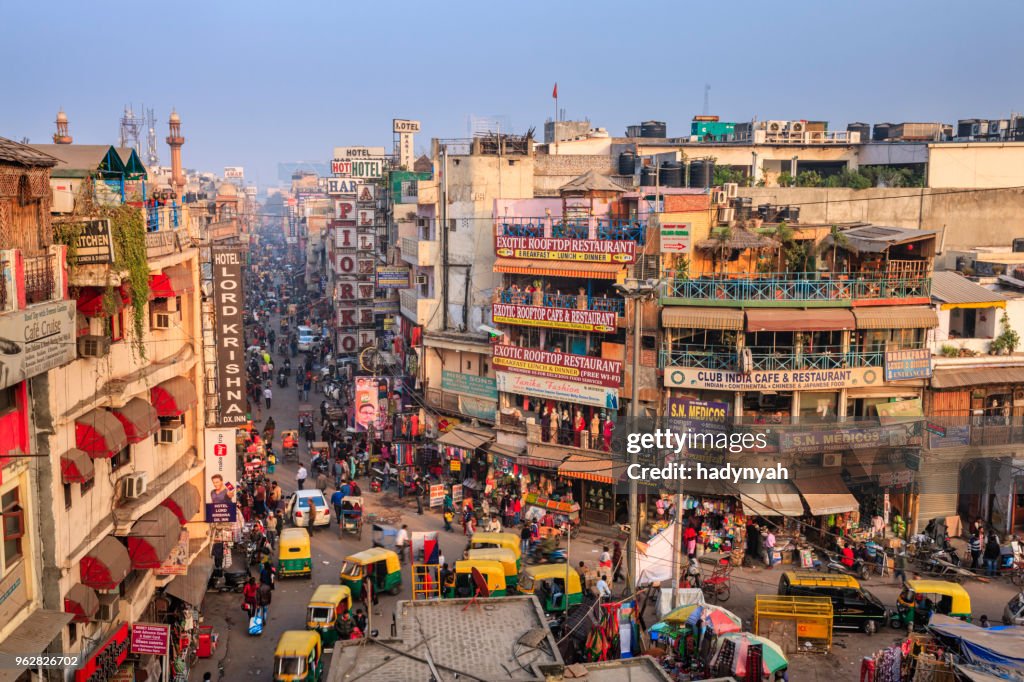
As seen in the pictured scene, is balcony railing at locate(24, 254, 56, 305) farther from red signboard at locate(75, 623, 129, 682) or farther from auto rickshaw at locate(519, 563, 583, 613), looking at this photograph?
auto rickshaw at locate(519, 563, 583, 613)

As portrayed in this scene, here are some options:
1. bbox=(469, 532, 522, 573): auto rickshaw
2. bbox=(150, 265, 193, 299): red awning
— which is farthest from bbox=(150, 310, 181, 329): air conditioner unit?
bbox=(469, 532, 522, 573): auto rickshaw

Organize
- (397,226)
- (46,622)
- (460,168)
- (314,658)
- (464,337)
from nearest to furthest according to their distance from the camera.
→ 1. (46,622)
2. (314,658)
3. (464,337)
4. (460,168)
5. (397,226)

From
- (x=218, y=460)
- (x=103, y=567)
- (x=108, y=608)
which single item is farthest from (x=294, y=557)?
(x=103, y=567)

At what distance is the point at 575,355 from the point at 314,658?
13678 millimetres

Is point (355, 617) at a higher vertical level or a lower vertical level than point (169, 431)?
lower

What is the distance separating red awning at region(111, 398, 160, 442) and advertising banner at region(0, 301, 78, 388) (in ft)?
11.9

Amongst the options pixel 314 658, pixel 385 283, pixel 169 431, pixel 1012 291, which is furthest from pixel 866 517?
pixel 385 283

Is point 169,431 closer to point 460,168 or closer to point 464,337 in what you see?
point 464,337

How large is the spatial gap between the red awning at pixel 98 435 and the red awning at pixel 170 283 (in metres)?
3.32

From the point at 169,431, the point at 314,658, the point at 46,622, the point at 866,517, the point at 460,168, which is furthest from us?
the point at 460,168

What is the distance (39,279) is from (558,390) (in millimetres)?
18841

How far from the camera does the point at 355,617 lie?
23.0 metres

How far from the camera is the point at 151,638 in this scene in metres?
17.7

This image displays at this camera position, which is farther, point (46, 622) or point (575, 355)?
point (575, 355)
